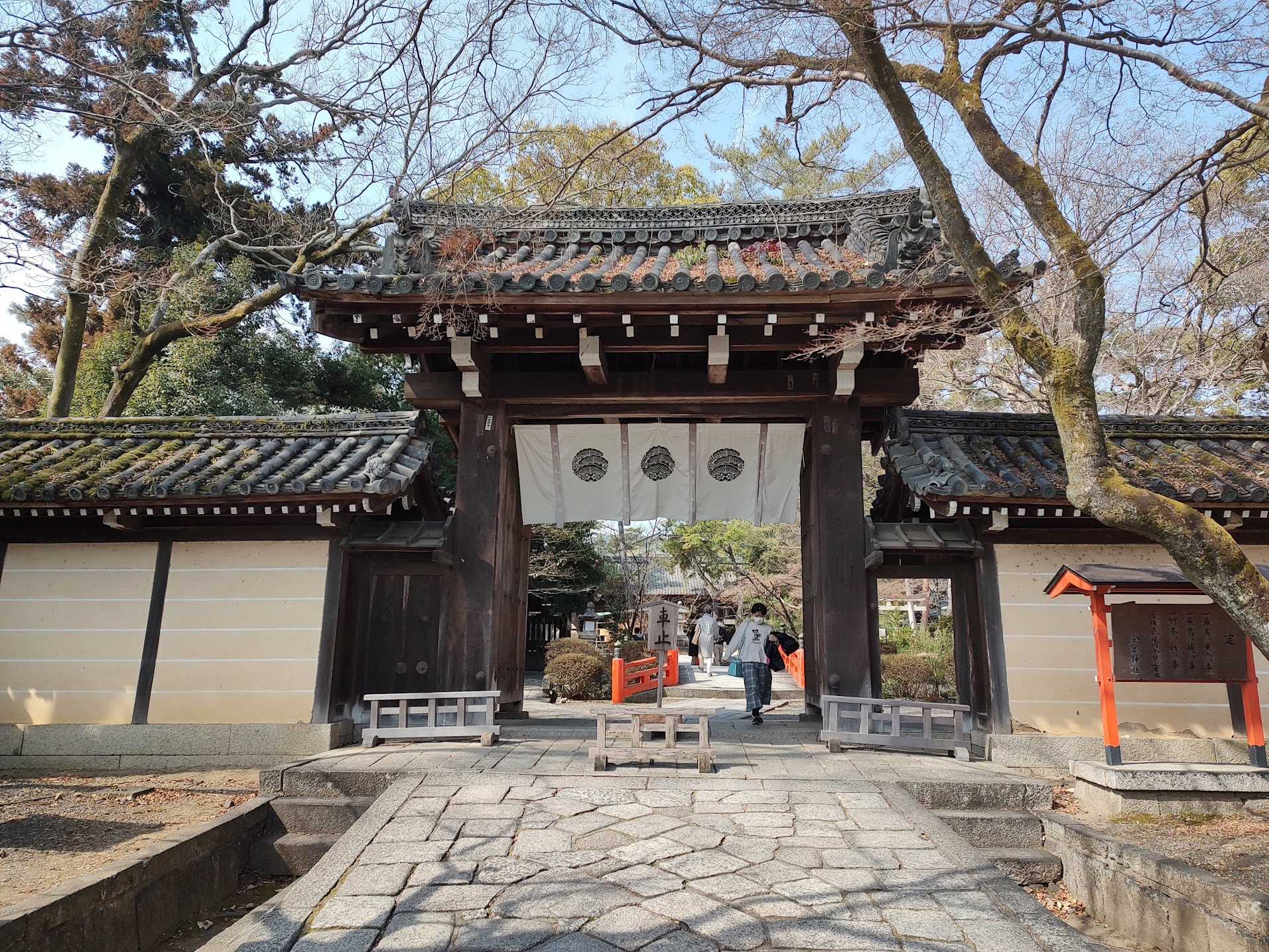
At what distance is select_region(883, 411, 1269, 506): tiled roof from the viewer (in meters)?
7.18

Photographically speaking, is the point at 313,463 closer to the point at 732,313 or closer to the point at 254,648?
the point at 254,648

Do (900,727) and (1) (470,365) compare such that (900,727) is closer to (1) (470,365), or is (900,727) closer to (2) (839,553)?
(2) (839,553)

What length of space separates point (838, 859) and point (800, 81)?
19.2 ft

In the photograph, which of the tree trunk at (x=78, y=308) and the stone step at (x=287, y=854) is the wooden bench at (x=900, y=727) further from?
the tree trunk at (x=78, y=308)

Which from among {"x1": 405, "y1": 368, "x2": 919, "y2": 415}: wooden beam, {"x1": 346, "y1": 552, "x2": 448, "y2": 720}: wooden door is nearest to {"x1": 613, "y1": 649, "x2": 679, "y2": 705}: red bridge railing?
{"x1": 346, "y1": 552, "x2": 448, "y2": 720}: wooden door

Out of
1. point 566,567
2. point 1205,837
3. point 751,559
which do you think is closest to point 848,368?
point 1205,837

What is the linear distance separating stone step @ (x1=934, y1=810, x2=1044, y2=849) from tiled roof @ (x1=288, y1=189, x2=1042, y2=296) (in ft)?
13.6

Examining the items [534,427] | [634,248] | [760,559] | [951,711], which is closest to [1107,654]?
[951,711]

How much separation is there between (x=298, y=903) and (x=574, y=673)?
41.4 feet

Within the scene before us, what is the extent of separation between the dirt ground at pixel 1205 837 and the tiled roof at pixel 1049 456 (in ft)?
8.89

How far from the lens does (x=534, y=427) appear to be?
362 inches

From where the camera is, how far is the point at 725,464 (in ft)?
30.2

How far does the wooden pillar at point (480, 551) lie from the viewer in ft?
26.5

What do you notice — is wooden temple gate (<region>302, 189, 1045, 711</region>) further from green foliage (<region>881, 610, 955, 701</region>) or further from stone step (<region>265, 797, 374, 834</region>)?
green foliage (<region>881, 610, 955, 701</region>)
